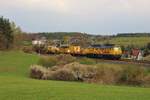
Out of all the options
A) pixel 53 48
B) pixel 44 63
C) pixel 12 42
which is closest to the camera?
pixel 44 63

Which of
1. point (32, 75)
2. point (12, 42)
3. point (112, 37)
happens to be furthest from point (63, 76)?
point (112, 37)

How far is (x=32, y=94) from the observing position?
57.2 feet

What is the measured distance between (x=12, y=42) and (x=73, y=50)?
966 inches

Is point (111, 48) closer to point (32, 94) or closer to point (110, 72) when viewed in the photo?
point (110, 72)

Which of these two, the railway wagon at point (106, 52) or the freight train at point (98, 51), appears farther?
the freight train at point (98, 51)

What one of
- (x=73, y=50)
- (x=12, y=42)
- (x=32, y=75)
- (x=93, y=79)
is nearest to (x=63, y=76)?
(x=93, y=79)

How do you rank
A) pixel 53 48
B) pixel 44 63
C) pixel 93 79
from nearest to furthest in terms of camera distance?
1. pixel 93 79
2. pixel 44 63
3. pixel 53 48

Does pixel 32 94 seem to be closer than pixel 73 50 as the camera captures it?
Yes

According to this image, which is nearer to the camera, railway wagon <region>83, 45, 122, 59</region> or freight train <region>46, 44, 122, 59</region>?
railway wagon <region>83, 45, 122, 59</region>

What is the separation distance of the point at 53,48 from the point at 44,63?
38.2 m

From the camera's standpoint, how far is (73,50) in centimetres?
8256

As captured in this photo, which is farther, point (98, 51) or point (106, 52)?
point (98, 51)

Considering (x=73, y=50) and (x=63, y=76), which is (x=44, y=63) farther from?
(x=73, y=50)

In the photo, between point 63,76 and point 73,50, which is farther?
point 73,50
